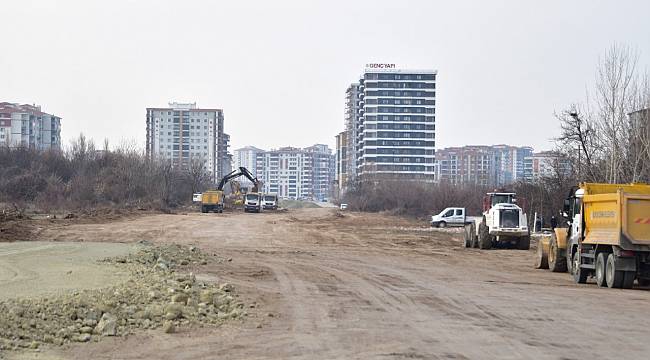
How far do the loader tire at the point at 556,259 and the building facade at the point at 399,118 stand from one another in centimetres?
13976

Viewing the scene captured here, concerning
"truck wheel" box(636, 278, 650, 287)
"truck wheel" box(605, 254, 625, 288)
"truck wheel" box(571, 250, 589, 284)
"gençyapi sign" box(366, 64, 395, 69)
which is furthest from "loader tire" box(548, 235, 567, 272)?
"gençyapi sign" box(366, 64, 395, 69)

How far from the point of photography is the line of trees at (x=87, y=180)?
7488cm

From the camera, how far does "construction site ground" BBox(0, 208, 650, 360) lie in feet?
34.5

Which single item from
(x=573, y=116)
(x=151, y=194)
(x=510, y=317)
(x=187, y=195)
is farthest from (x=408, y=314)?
(x=187, y=195)

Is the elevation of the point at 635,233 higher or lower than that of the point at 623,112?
lower

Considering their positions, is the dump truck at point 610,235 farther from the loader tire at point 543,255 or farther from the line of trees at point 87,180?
the line of trees at point 87,180

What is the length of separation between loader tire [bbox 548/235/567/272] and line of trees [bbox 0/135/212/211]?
52.3 meters

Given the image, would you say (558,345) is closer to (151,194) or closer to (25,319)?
(25,319)

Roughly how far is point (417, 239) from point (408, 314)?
30.2 meters

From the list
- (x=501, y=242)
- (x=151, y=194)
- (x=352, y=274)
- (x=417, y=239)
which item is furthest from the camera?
(x=151, y=194)

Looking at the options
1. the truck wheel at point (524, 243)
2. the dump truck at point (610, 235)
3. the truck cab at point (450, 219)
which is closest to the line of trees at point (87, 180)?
the truck cab at point (450, 219)

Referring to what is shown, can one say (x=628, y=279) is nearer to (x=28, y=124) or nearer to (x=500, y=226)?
(x=500, y=226)

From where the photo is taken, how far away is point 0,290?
14.5 metres

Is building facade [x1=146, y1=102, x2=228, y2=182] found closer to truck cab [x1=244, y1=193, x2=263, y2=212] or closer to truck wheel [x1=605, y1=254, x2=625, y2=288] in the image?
truck cab [x1=244, y1=193, x2=263, y2=212]
